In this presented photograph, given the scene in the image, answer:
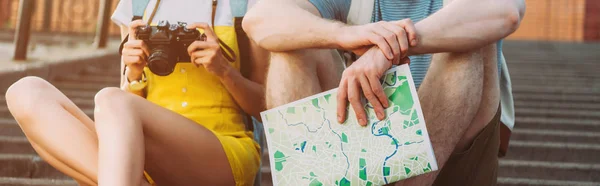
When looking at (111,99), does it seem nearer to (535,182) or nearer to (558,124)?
(535,182)

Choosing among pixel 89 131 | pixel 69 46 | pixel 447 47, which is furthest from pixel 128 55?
pixel 69 46

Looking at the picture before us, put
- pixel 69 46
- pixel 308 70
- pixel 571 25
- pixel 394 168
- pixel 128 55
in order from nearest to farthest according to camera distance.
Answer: pixel 394 168 → pixel 308 70 → pixel 128 55 → pixel 69 46 → pixel 571 25

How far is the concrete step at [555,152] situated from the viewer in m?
2.79

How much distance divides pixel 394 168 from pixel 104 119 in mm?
627

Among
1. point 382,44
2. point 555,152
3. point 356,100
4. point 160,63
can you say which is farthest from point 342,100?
point 555,152

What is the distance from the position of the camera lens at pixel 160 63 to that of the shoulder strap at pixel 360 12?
46cm

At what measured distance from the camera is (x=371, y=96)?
1.63m

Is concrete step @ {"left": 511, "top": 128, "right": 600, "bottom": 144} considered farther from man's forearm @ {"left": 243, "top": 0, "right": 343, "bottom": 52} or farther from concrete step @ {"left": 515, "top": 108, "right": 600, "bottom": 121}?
man's forearm @ {"left": 243, "top": 0, "right": 343, "bottom": 52}

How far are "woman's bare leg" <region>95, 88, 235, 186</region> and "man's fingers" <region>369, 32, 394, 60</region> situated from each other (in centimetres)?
46

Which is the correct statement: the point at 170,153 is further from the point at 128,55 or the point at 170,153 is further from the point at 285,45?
the point at 285,45

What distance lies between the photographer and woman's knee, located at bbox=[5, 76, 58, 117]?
1825 mm

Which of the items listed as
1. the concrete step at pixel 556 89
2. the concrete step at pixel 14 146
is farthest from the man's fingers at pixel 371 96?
the concrete step at pixel 556 89

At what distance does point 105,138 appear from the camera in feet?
5.42

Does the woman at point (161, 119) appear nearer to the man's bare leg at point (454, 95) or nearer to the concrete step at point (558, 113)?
the man's bare leg at point (454, 95)
